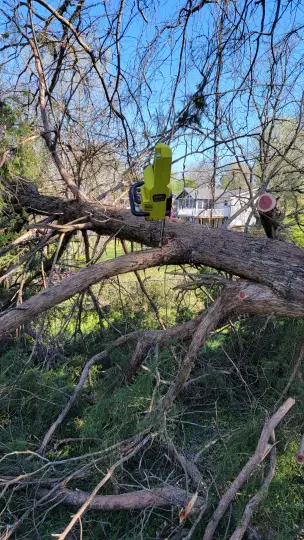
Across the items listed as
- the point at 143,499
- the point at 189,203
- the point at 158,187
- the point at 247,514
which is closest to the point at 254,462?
the point at 247,514

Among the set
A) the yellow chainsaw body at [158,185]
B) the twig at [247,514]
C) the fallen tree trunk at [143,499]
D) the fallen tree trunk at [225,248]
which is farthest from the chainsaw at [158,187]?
the fallen tree trunk at [143,499]

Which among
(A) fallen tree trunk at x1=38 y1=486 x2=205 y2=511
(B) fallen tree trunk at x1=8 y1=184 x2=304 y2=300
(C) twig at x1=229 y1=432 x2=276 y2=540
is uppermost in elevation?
(B) fallen tree trunk at x1=8 y1=184 x2=304 y2=300

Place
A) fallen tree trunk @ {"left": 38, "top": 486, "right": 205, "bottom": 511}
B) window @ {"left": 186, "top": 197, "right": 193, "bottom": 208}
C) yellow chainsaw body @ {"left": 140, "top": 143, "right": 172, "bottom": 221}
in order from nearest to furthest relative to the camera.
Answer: yellow chainsaw body @ {"left": 140, "top": 143, "right": 172, "bottom": 221} < fallen tree trunk @ {"left": 38, "top": 486, "right": 205, "bottom": 511} < window @ {"left": 186, "top": 197, "right": 193, "bottom": 208}

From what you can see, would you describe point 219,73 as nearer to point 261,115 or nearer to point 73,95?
point 261,115

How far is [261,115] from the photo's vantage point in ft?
12.9

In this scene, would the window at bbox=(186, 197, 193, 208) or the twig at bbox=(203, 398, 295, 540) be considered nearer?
the twig at bbox=(203, 398, 295, 540)

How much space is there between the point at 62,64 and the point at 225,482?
13.3 ft

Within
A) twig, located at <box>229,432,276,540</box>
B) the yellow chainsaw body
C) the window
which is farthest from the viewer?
the window

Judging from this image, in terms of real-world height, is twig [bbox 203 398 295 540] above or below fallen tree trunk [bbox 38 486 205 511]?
above

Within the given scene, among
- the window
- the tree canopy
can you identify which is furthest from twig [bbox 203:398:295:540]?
the window

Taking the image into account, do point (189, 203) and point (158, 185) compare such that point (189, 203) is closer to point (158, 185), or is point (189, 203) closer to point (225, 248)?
point (225, 248)

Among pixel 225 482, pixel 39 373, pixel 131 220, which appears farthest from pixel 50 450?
pixel 131 220

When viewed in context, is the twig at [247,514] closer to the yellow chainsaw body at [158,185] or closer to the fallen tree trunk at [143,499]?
the fallen tree trunk at [143,499]

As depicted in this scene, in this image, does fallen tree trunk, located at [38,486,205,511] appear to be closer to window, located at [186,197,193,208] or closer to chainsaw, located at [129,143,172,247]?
chainsaw, located at [129,143,172,247]
